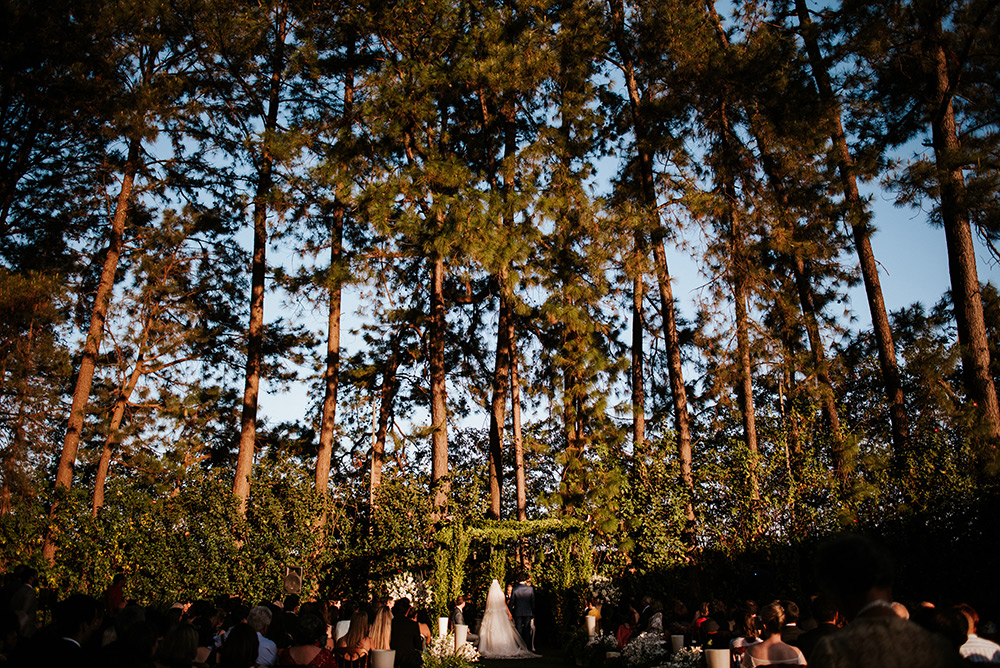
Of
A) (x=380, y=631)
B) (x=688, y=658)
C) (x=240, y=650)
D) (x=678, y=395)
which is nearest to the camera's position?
(x=240, y=650)

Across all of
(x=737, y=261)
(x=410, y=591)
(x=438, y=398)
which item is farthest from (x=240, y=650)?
(x=737, y=261)

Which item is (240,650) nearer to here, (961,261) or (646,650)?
(646,650)

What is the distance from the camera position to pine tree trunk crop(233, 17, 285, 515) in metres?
16.6

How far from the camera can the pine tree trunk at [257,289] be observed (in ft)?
54.5

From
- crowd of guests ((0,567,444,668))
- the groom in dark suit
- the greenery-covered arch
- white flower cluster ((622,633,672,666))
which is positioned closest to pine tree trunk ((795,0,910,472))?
white flower cluster ((622,633,672,666))

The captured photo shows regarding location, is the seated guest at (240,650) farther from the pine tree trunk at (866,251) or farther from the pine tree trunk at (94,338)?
the pine tree trunk at (94,338)

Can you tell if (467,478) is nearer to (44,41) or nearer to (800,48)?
(800,48)

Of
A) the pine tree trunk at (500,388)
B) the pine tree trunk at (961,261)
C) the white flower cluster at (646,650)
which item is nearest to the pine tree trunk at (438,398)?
the pine tree trunk at (500,388)

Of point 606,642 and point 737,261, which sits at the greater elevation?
point 737,261

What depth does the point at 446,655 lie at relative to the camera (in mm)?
10305

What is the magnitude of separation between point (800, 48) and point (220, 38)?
1233 cm

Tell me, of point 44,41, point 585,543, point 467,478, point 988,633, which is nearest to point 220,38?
point 44,41

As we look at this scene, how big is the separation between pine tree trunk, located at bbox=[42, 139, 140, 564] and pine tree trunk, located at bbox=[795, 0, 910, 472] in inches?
548

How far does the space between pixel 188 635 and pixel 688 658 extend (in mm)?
6163
